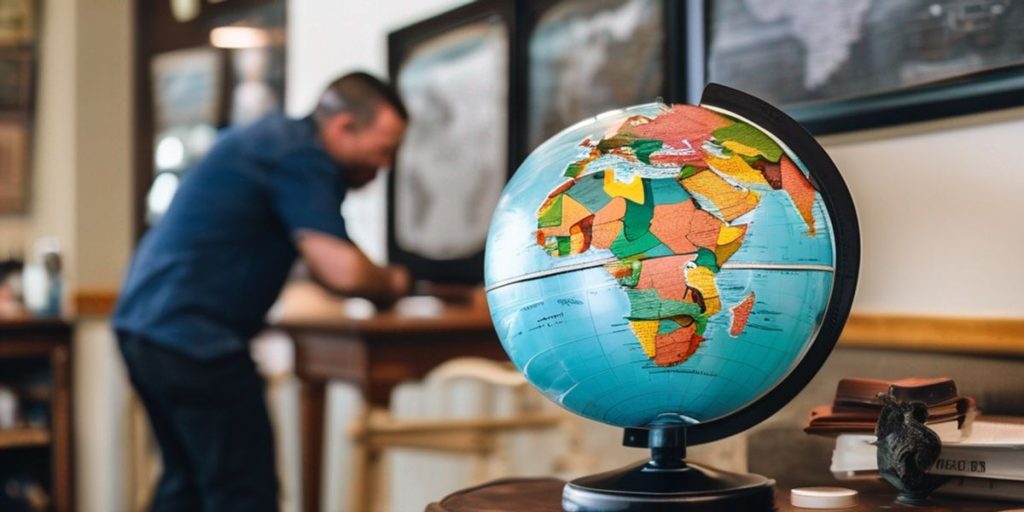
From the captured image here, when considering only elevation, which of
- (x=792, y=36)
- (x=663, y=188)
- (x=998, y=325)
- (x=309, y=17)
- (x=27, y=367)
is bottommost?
(x=27, y=367)

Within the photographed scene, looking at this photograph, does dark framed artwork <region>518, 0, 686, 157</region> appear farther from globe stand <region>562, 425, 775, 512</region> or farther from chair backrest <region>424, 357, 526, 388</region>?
globe stand <region>562, 425, 775, 512</region>

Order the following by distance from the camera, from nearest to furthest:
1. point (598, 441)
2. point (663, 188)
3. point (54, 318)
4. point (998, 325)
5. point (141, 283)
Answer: point (663, 188), point (998, 325), point (598, 441), point (141, 283), point (54, 318)

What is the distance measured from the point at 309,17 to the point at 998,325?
3.13m

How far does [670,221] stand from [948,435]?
0.43 meters

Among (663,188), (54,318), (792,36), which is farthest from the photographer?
(54,318)

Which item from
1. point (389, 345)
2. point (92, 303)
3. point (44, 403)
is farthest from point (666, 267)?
point (44, 403)

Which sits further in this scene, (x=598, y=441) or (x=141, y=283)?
(x=141, y=283)

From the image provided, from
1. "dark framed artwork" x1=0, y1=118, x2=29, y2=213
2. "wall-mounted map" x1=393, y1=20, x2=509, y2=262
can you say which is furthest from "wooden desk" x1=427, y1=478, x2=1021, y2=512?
"dark framed artwork" x1=0, y1=118, x2=29, y2=213

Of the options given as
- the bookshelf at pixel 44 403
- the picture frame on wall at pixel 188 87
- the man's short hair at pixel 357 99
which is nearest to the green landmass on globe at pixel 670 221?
the man's short hair at pixel 357 99

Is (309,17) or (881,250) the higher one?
(309,17)

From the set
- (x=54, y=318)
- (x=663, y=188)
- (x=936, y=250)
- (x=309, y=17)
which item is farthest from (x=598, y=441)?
(x=54, y=318)

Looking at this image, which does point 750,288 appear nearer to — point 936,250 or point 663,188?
point 663,188

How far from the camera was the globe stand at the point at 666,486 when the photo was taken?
1215 mm

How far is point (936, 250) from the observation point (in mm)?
1692
